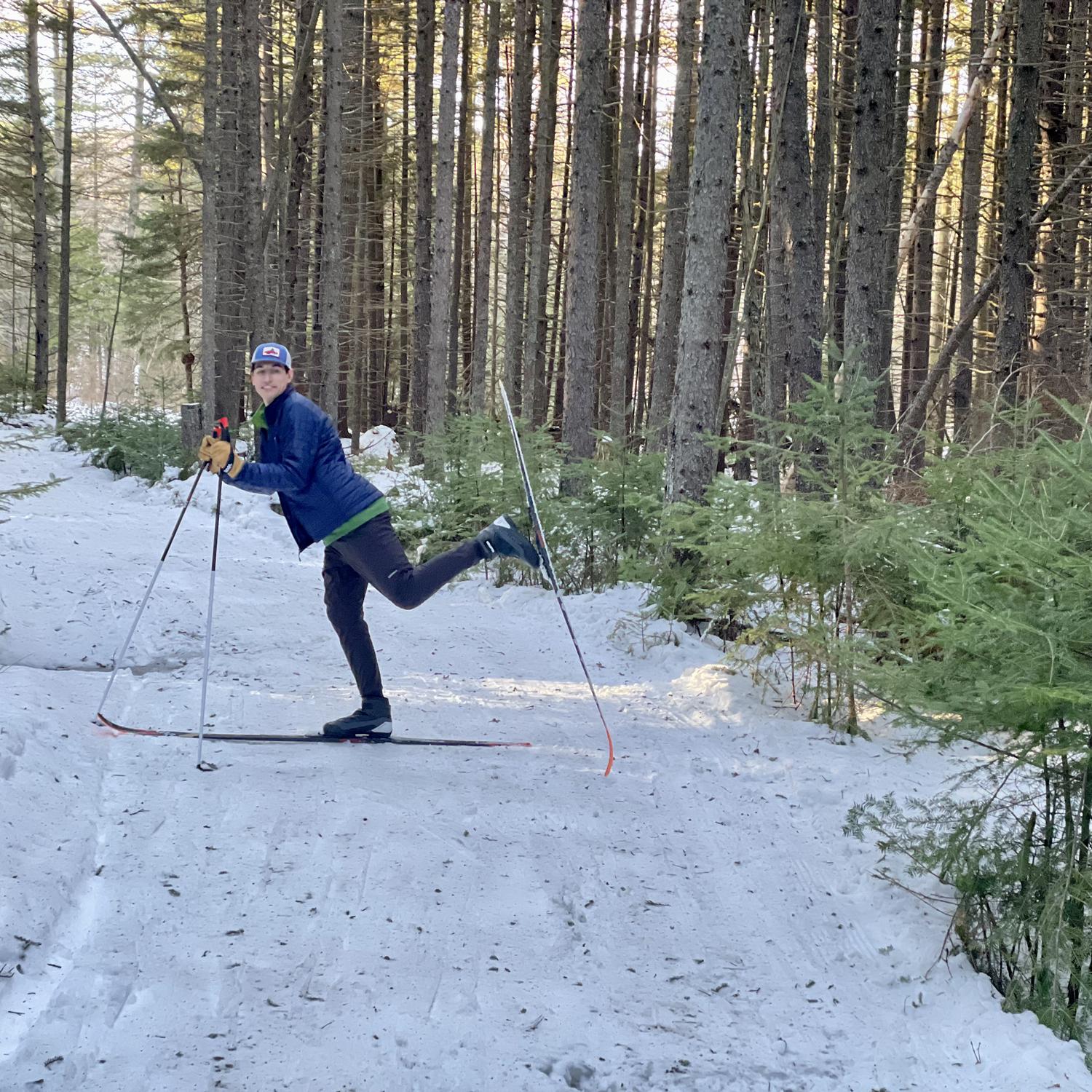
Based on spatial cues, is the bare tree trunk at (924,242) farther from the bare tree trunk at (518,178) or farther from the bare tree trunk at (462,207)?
the bare tree trunk at (462,207)

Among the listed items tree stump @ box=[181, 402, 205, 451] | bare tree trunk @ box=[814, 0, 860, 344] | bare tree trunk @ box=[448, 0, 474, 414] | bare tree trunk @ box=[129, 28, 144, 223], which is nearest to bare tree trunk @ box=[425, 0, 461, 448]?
tree stump @ box=[181, 402, 205, 451]

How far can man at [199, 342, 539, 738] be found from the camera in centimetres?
536

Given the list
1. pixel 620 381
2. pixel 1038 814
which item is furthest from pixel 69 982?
pixel 620 381

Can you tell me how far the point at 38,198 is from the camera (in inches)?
988

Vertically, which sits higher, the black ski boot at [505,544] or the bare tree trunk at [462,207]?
the bare tree trunk at [462,207]

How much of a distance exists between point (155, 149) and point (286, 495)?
980 inches

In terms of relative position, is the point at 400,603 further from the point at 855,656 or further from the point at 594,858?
the point at 855,656

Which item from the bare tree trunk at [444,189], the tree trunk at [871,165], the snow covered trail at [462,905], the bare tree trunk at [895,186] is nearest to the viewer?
the snow covered trail at [462,905]

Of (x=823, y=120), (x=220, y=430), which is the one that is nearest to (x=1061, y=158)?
(x=823, y=120)

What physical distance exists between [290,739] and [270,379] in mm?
1998

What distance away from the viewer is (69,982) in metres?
3.06

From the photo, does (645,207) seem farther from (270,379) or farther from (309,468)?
(309,468)

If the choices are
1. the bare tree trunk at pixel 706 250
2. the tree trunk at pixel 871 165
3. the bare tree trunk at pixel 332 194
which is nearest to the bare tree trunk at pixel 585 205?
the tree trunk at pixel 871 165

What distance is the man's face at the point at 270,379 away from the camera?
17.6ft
